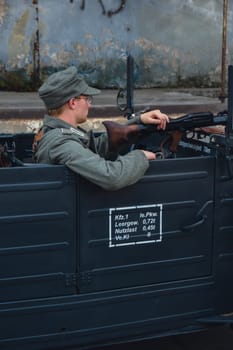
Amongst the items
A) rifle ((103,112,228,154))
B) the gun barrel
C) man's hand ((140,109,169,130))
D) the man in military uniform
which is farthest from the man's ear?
the gun barrel

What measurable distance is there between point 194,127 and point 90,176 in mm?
714

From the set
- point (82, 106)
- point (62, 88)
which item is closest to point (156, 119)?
point (82, 106)

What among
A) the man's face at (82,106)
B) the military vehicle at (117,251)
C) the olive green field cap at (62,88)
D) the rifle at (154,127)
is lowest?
the military vehicle at (117,251)

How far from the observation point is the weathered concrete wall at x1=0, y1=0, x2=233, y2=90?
973 cm

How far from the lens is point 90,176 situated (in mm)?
2699

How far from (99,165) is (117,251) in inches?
17.1

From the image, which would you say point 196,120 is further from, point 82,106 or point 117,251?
point 117,251

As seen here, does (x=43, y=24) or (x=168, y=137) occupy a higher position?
(x=43, y=24)

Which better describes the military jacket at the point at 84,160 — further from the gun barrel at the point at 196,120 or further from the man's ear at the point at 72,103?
the gun barrel at the point at 196,120

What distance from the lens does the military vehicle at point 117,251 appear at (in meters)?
2.70

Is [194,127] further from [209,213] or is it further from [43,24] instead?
[43,24]

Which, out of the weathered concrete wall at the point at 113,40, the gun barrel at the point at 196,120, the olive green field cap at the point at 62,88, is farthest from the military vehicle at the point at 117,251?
the weathered concrete wall at the point at 113,40

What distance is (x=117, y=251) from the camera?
287 centimetres

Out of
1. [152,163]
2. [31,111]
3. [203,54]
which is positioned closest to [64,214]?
[152,163]
